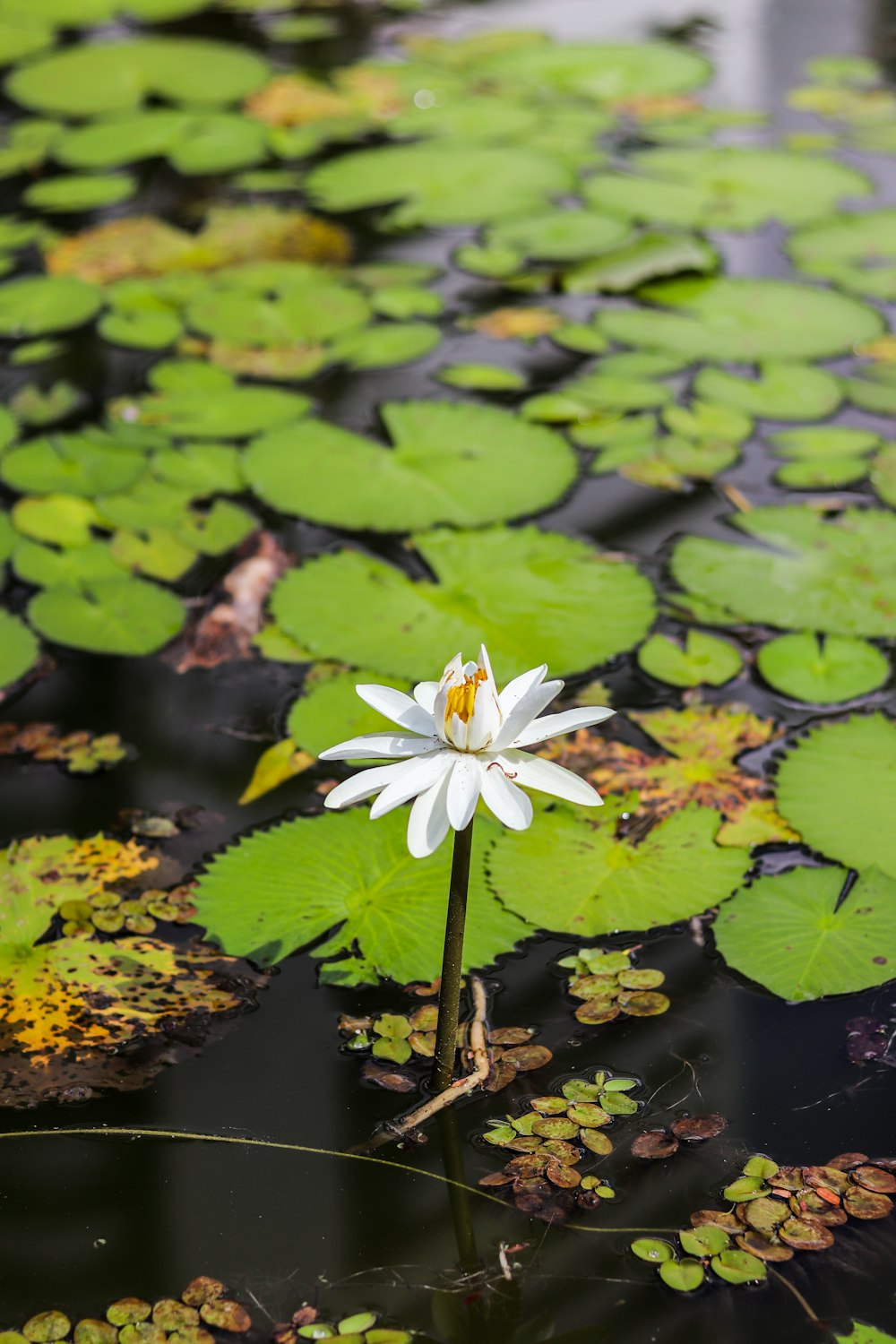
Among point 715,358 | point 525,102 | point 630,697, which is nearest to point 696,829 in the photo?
point 630,697

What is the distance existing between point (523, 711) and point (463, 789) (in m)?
0.10

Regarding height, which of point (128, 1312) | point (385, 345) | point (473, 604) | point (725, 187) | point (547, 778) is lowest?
point (128, 1312)

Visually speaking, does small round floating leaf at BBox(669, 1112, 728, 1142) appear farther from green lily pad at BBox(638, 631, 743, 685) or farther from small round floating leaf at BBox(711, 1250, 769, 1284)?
green lily pad at BBox(638, 631, 743, 685)

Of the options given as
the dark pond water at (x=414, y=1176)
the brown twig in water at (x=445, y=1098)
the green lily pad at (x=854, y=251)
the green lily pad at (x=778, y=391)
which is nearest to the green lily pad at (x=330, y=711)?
the dark pond water at (x=414, y=1176)

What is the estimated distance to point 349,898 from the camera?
1.78 metres

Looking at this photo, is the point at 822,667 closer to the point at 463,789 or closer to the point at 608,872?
the point at 608,872

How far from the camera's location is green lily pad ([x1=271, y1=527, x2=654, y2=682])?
7.29ft

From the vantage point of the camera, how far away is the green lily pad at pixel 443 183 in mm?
3732

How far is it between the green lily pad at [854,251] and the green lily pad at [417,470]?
3.60ft

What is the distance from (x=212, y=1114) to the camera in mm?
1538

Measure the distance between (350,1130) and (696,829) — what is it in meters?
0.68

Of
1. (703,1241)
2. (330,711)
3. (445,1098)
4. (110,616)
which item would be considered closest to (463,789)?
(445,1098)

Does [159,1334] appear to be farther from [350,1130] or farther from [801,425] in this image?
[801,425]

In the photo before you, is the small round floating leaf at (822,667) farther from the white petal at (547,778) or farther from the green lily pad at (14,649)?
the green lily pad at (14,649)
